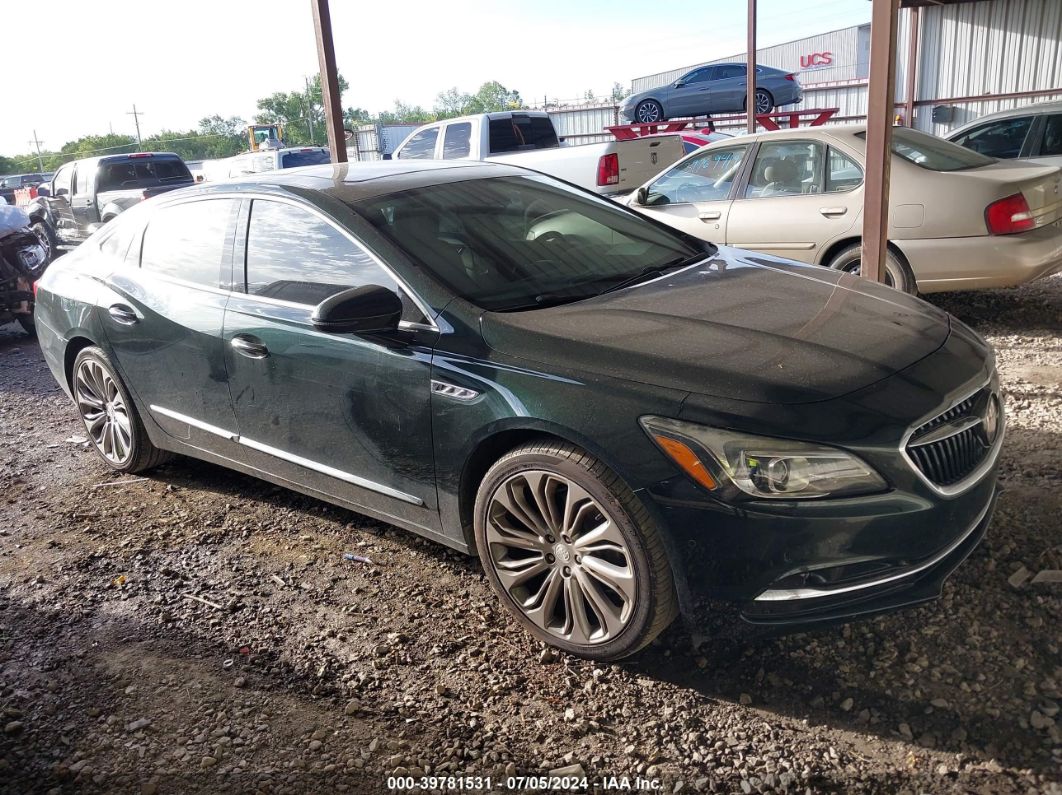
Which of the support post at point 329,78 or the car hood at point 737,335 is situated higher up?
the support post at point 329,78

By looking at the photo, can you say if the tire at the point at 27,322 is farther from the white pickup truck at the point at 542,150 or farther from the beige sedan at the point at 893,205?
the beige sedan at the point at 893,205

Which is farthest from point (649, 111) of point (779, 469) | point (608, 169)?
point (779, 469)

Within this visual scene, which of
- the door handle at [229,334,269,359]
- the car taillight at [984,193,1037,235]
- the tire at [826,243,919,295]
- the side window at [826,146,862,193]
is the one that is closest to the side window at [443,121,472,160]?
the side window at [826,146,862,193]

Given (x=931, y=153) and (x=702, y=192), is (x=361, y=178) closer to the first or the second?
(x=702, y=192)

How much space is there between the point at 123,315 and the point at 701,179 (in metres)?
4.92

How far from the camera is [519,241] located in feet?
11.5

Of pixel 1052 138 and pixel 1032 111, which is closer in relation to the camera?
pixel 1052 138

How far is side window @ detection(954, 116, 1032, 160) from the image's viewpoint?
913 cm

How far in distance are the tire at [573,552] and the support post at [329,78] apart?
498cm

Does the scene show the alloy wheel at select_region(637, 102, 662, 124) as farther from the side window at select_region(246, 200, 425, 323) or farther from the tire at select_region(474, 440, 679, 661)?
the tire at select_region(474, 440, 679, 661)

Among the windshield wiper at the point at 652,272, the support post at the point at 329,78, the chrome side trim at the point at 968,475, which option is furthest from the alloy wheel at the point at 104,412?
the chrome side trim at the point at 968,475

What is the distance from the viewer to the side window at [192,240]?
387 centimetres

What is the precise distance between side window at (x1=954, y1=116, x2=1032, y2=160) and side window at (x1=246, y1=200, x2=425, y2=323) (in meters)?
8.00

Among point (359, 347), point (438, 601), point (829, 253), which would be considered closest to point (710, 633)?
point (438, 601)
